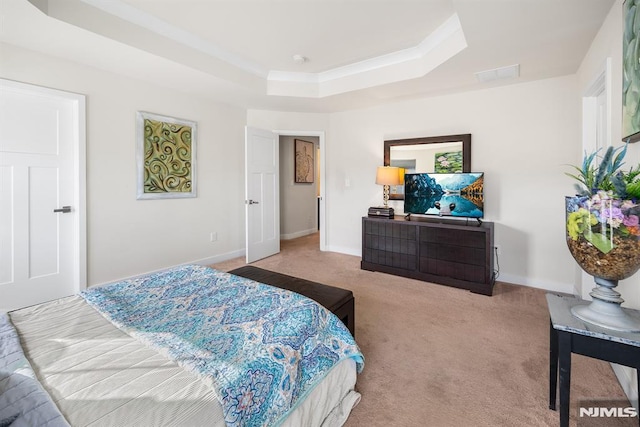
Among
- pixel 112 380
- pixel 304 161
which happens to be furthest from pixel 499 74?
pixel 304 161

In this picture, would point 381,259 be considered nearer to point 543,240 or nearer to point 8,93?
point 543,240

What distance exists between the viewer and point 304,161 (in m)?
6.58

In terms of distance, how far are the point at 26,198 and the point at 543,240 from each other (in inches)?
208

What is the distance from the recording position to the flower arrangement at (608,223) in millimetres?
1146

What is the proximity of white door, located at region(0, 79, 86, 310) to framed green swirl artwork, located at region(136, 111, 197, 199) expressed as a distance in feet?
1.92

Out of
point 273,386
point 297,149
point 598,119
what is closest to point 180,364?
point 273,386

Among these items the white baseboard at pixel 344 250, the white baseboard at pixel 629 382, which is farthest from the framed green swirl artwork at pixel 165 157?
the white baseboard at pixel 629 382

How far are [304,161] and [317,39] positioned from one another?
3592 mm

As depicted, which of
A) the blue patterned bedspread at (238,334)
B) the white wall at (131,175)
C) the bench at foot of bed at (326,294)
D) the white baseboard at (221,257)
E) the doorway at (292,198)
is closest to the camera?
the blue patterned bedspread at (238,334)

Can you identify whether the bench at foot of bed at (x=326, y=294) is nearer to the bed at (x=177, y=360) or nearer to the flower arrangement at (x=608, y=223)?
the bed at (x=177, y=360)

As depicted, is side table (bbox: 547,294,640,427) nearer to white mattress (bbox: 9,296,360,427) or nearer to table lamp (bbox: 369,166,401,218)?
white mattress (bbox: 9,296,360,427)

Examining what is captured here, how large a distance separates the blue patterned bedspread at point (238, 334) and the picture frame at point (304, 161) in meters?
4.67


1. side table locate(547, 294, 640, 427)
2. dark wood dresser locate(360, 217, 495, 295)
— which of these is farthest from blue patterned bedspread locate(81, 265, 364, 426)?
dark wood dresser locate(360, 217, 495, 295)

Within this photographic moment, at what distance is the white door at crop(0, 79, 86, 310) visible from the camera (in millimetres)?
2611
